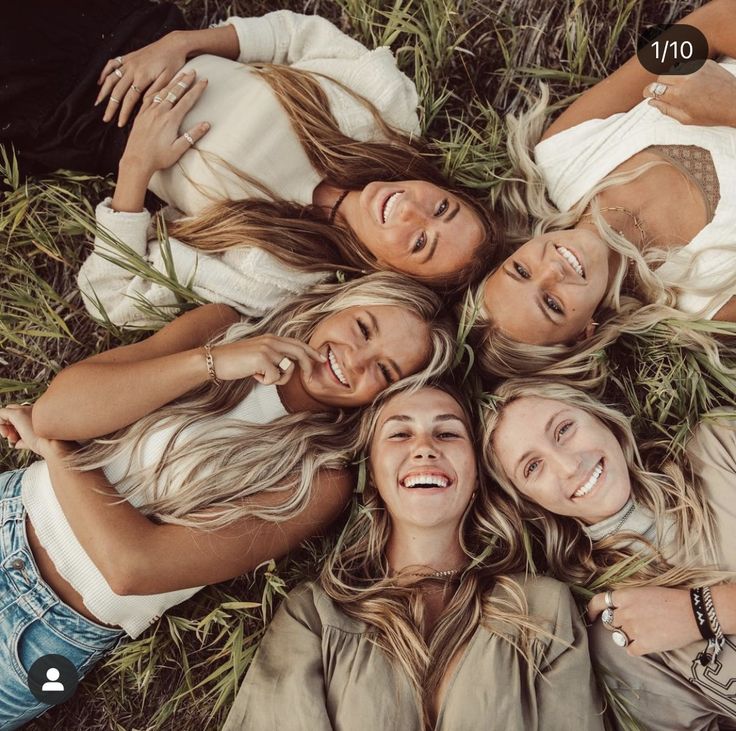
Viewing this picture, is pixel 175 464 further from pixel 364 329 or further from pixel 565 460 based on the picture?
pixel 565 460

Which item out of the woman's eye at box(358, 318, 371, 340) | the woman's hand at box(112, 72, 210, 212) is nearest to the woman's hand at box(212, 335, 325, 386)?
the woman's eye at box(358, 318, 371, 340)

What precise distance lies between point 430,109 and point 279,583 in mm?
2145

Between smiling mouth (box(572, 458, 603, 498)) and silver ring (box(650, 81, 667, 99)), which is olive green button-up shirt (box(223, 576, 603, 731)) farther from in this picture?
silver ring (box(650, 81, 667, 99))

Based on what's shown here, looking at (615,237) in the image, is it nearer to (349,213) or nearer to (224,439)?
(349,213)

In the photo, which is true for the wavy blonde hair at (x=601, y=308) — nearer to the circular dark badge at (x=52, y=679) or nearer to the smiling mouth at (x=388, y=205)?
the smiling mouth at (x=388, y=205)

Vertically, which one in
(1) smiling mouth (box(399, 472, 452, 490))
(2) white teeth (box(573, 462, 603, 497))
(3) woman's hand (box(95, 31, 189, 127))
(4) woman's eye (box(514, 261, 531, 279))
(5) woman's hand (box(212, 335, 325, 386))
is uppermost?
(3) woman's hand (box(95, 31, 189, 127))

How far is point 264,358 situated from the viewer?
2.59 m

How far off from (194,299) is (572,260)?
60.5 inches

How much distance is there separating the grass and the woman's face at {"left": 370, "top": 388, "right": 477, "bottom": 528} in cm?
61

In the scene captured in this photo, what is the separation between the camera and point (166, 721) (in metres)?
3.00

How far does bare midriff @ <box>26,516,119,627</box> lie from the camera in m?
2.72

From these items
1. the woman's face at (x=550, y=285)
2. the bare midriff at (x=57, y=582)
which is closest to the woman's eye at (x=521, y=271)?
the woman's face at (x=550, y=285)

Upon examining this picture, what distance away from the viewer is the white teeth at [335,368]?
271cm

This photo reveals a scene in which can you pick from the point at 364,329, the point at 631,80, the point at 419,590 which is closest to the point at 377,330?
the point at 364,329
